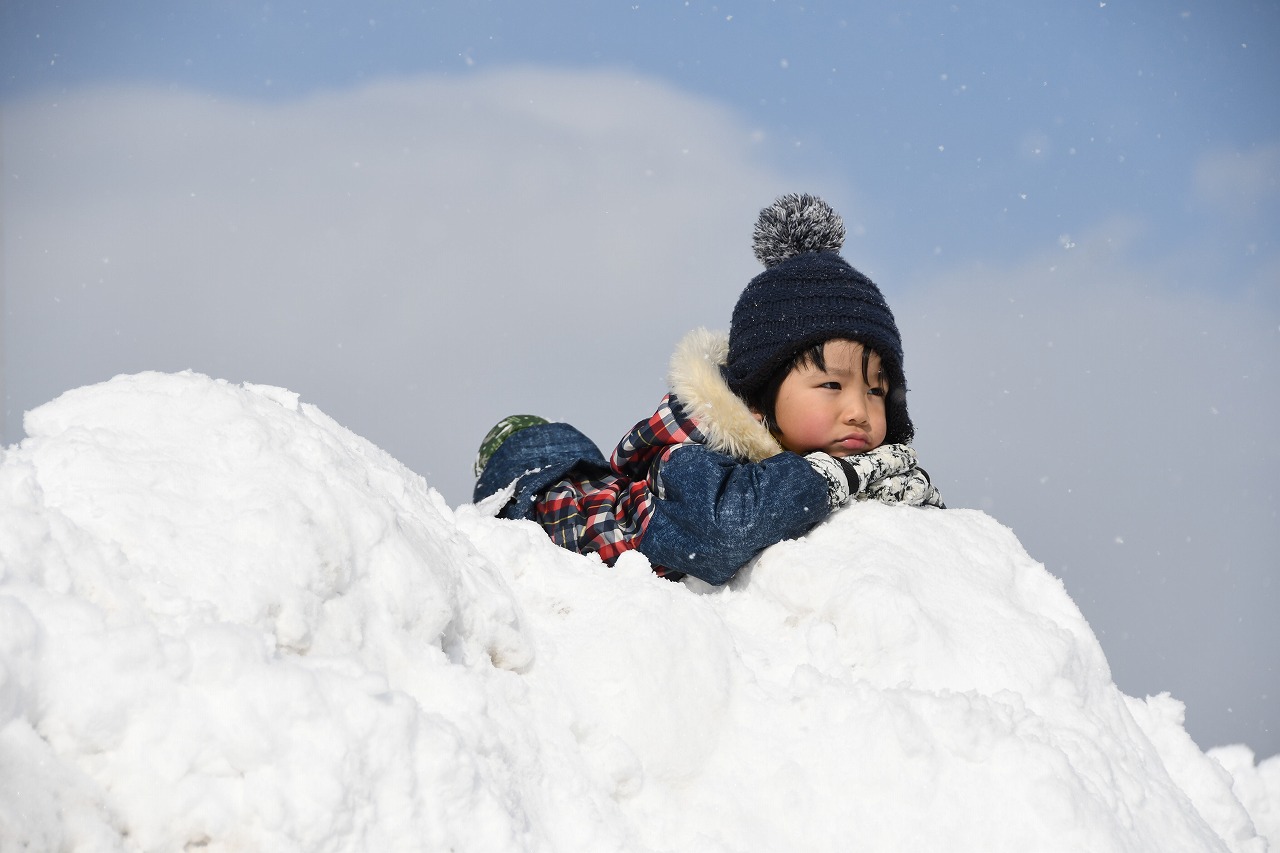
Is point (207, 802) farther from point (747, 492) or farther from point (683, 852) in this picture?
point (747, 492)

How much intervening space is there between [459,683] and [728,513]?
45.7 inches

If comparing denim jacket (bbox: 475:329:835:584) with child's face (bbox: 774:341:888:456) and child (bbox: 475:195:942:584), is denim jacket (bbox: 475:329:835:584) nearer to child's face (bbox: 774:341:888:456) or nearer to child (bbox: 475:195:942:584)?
child (bbox: 475:195:942:584)

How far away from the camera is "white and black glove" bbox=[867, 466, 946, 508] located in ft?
9.54

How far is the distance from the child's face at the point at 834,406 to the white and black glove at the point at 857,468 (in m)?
0.10

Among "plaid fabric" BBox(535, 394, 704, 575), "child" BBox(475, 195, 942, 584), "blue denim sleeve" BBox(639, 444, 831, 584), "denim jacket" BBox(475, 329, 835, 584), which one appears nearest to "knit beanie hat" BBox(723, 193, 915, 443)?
"child" BBox(475, 195, 942, 584)

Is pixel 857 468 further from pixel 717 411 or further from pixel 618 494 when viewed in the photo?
pixel 618 494

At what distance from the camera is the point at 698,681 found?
5.89ft

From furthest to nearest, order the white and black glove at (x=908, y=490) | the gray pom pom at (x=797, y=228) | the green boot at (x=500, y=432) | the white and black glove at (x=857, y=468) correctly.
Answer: the green boot at (x=500, y=432), the gray pom pom at (x=797, y=228), the white and black glove at (x=908, y=490), the white and black glove at (x=857, y=468)

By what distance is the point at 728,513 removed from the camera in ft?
8.38

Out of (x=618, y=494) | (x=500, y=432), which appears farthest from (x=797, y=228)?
(x=500, y=432)

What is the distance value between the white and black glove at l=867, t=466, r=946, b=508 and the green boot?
1.61 m

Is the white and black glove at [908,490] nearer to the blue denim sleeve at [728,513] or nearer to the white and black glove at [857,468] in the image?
the white and black glove at [857,468]

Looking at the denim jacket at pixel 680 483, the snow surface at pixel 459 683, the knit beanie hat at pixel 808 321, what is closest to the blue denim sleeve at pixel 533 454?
the denim jacket at pixel 680 483

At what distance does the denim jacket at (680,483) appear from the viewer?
257cm
